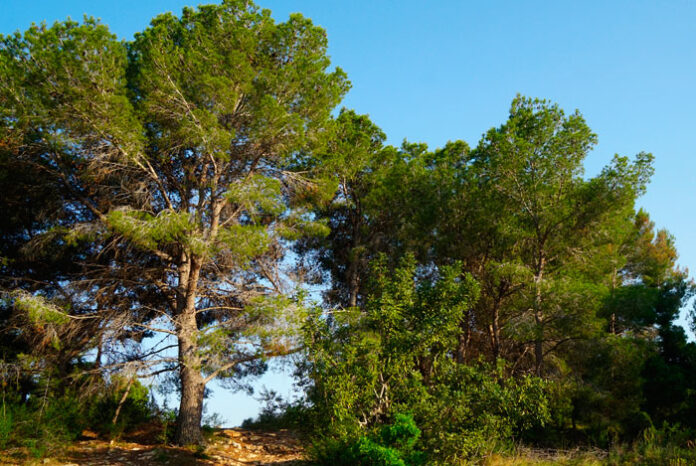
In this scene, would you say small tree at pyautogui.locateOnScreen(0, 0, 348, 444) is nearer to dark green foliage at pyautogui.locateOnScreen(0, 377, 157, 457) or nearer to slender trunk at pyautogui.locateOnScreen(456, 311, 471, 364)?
dark green foliage at pyautogui.locateOnScreen(0, 377, 157, 457)

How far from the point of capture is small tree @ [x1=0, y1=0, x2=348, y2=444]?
10781 millimetres

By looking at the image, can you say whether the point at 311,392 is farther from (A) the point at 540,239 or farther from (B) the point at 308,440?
(A) the point at 540,239

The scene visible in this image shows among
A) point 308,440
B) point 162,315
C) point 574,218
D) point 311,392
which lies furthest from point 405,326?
point 574,218

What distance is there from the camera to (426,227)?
15570mm

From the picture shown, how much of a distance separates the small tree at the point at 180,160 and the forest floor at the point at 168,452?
84cm

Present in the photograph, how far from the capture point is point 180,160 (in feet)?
43.8

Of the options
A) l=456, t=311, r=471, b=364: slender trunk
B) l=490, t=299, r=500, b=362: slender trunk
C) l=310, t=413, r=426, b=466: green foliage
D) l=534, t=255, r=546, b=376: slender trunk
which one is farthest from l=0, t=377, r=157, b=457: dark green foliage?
l=534, t=255, r=546, b=376: slender trunk

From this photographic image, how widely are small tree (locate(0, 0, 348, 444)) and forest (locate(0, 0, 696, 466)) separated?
0.20ft

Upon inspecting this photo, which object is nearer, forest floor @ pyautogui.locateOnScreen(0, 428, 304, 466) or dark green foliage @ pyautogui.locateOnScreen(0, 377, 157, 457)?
dark green foliage @ pyautogui.locateOnScreen(0, 377, 157, 457)

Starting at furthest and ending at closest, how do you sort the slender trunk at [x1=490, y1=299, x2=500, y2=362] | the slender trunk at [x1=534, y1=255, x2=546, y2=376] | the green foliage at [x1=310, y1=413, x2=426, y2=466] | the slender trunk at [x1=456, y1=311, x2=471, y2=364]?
1. the slender trunk at [x1=456, y1=311, x2=471, y2=364]
2. the slender trunk at [x1=490, y1=299, x2=500, y2=362]
3. the slender trunk at [x1=534, y1=255, x2=546, y2=376]
4. the green foliage at [x1=310, y1=413, x2=426, y2=466]

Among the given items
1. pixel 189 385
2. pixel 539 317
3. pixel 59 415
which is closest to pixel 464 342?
pixel 539 317

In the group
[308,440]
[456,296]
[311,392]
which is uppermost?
[456,296]

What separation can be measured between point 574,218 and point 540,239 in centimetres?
107

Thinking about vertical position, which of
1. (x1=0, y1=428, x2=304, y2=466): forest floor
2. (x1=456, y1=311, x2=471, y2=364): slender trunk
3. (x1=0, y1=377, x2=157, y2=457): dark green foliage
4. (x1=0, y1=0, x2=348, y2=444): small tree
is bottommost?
(x1=0, y1=428, x2=304, y2=466): forest floor
